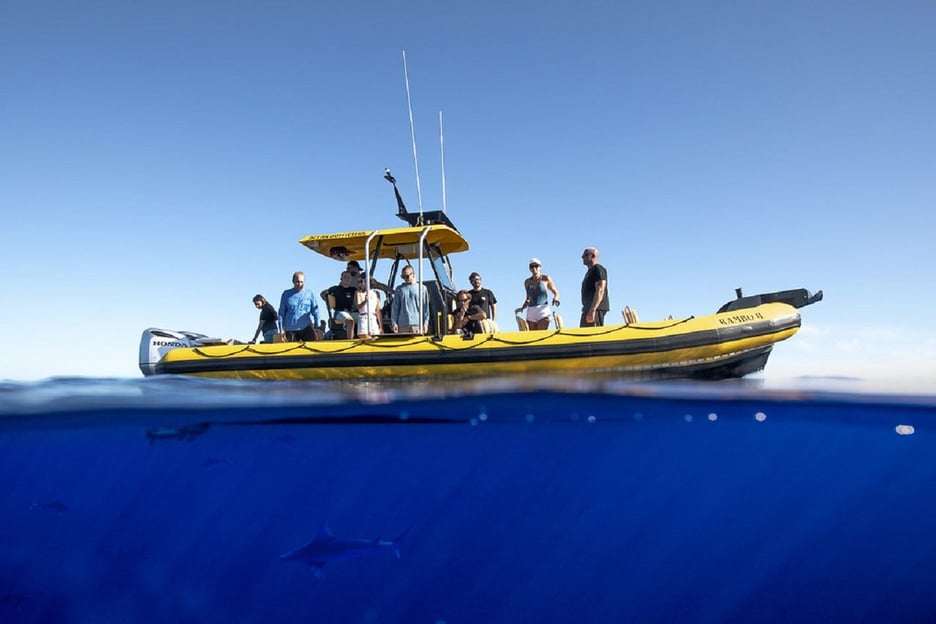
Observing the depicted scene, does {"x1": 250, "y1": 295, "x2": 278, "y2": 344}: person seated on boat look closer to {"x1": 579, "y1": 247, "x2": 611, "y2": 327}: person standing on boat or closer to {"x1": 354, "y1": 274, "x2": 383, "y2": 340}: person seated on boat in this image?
{"x1": 354, "y1": 274, "x2": 383, "y2": 340}: person seated on boat

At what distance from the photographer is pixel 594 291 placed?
804cm

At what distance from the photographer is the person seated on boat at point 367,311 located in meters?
8.76

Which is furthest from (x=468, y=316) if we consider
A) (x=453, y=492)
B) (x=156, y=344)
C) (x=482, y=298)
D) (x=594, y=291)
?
(x=156, y=344)

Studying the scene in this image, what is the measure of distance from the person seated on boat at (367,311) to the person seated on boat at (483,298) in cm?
173

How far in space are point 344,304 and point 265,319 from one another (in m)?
1.86

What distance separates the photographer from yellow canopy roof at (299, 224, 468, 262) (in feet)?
30.6

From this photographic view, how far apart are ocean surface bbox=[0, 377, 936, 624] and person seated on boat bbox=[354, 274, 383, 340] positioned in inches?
55.7

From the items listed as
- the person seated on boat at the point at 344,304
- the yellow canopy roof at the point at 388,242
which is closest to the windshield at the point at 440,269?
the yellow canopy roof at the point at 388,242

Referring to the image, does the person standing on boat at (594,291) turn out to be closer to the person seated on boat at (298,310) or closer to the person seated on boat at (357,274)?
the person seated on boat at (357,274)

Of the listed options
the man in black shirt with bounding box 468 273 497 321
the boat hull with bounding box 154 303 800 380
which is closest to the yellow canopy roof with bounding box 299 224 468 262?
the man in black shirt with bounding box 468 273 497 321

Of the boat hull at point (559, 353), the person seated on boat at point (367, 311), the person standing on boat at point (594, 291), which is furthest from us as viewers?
the person seated on boat at point (367, 311)

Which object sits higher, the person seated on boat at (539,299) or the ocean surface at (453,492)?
the person seated on boat at (539,299)

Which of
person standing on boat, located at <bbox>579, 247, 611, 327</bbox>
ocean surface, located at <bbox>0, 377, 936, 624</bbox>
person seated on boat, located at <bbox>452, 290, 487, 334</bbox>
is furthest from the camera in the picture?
person seated on boat, located at <bbox>452, 290, 487, 334</bbox>

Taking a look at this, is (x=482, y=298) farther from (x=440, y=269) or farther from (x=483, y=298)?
(x=440, y=269)
